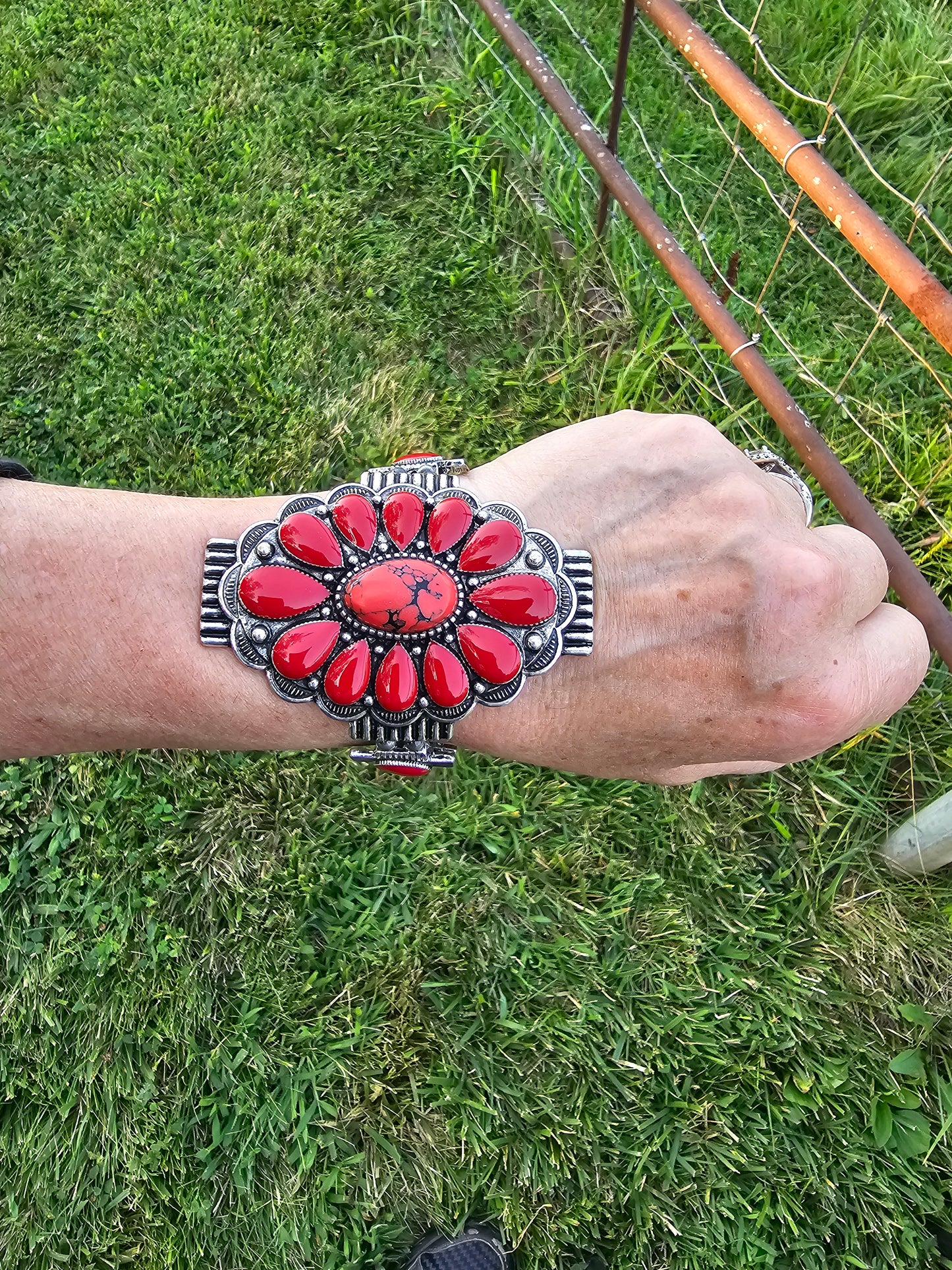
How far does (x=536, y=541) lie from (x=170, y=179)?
2.63m

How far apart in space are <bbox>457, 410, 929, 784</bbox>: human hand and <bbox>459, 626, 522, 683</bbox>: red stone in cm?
11

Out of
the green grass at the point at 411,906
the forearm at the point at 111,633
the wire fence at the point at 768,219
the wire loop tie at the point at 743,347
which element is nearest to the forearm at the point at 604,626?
the forearm at the point at 111,633

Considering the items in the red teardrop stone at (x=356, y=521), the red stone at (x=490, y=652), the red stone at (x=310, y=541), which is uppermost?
the red teardrop stone at (x=356, y=521)

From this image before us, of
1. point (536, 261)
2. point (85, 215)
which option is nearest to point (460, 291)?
point (536, 261)

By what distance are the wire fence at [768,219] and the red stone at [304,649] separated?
1802 millimetres

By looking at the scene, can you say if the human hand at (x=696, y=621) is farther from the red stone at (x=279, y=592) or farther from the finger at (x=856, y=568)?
the red stone at (x=279, y=592)

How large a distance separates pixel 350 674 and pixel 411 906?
1.27m

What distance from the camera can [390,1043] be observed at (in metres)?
2.29

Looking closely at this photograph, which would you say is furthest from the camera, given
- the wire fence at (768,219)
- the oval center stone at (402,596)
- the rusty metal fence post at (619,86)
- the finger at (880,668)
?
the wire fence at (768,219)

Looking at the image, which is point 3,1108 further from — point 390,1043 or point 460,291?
point 460,291

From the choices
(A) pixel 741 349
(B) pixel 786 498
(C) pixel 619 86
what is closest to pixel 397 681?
(B) pixel 786 498

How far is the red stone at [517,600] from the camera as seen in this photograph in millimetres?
1407

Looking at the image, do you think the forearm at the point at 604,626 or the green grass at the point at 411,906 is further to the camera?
the green grass at the point at 411,906

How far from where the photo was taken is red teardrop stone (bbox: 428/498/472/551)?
1.42m
